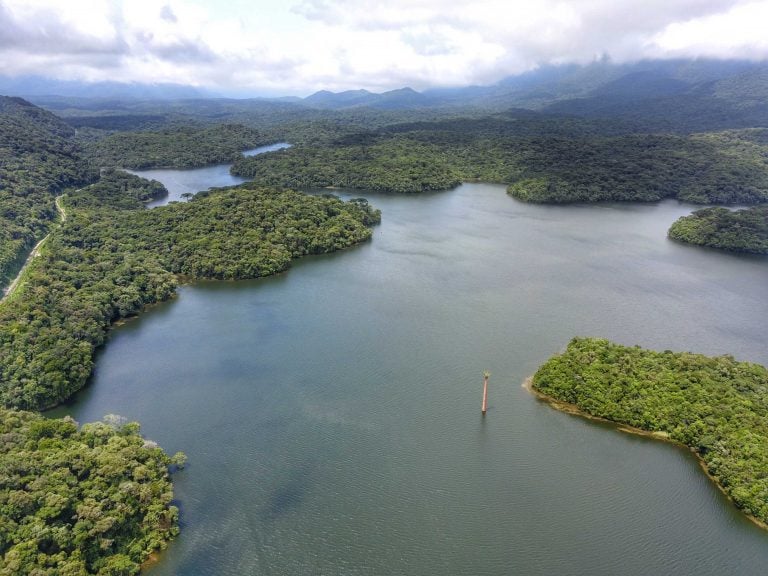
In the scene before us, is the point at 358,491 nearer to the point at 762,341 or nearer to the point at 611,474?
the point at 611,474

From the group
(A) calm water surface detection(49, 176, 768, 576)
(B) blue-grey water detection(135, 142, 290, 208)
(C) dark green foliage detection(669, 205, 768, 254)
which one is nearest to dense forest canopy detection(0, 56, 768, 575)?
(C) dark green foliage detection(669, 205, 768, 254)

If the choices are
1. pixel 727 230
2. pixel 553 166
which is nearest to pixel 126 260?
pixel 727 230

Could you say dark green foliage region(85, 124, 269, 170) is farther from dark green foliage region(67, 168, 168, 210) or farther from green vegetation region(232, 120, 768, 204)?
dark green foliage region(67, 168, 168, 210)

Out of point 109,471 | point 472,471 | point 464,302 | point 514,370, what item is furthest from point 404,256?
point 109,471

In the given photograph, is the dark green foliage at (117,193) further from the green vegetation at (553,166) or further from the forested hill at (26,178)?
the green vegetation at (553,166)

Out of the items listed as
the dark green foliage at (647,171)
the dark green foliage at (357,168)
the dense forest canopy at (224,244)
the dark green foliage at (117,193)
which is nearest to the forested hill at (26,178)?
the dense forest canopy at (224,244)

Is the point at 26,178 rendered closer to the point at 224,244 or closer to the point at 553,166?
the point at 224,244
